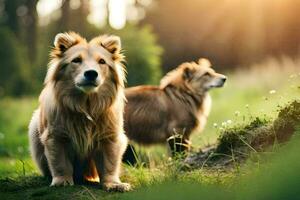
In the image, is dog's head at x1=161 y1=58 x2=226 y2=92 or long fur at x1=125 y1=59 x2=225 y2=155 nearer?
long fur at x1=125 y1=59 x2=225 y2=155

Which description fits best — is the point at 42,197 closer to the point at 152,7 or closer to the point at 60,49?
the point at 60,49

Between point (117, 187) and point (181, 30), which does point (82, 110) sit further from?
point (181, 30)

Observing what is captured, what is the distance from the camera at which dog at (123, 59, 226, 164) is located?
38.1ft

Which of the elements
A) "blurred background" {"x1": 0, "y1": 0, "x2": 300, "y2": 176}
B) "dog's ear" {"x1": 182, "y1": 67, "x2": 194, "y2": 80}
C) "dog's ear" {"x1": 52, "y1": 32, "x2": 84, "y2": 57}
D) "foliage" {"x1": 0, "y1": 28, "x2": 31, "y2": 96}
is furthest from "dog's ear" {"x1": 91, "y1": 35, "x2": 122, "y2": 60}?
"foliage" {"x1": 0, "y1": 28, "x2": 31, "y2": 96}

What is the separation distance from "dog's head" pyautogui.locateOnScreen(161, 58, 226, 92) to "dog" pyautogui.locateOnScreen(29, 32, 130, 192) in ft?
15.8

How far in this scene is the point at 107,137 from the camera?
23.6ft

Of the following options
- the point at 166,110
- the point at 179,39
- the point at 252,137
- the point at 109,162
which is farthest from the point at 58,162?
the point at 179,39

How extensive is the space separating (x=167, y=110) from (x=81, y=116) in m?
4.62

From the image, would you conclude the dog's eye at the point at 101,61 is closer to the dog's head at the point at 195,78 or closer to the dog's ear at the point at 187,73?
the dog's head at the point at 195,78

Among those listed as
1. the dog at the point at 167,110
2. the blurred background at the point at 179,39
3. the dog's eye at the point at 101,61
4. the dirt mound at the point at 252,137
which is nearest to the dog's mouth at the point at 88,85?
the dog's eye at the point at 101,61

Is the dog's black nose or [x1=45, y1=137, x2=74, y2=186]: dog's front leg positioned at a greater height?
the dog's black nose

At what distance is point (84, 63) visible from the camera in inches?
277

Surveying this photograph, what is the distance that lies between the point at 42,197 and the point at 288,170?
2.63 metres

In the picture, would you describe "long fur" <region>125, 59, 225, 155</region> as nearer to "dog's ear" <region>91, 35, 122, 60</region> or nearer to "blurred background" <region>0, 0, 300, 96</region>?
"dog's ear" <region>91, 35, 122, 60</region>
